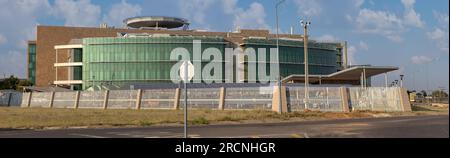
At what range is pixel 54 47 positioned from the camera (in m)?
124

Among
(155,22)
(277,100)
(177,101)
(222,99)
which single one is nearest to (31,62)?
(155,22)

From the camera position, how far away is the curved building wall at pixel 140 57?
10494 centimetres

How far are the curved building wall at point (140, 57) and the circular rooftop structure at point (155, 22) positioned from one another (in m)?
26.5

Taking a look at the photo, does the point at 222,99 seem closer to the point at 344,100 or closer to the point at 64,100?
the point at 344,100

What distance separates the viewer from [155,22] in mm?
133625

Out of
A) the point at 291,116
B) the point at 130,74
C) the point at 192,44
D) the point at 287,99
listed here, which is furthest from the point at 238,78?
the point at 291,116

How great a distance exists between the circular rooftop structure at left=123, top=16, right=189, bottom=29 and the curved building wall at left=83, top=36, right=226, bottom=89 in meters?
26.5

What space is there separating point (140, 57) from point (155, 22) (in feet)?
97.3

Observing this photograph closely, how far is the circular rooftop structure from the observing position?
13212cm

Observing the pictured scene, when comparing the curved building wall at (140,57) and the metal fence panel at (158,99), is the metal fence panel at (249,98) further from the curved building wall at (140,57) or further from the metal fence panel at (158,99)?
the curved building wall at (140,57)

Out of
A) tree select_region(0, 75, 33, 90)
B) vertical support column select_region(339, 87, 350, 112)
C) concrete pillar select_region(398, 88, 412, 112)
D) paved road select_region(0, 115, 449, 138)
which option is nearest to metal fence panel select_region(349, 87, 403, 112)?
concrete pillar select_region(398, 88, 412, 112)

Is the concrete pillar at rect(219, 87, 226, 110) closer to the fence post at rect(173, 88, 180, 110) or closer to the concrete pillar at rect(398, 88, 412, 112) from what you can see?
the fence post at rect(173, 88, 180, 110)
